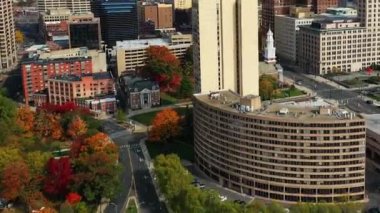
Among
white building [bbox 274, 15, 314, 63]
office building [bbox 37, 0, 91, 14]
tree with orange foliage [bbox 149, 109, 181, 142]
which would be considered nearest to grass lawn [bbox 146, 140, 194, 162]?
tree with orange foliage [bbox 149, 109, 181, 142]

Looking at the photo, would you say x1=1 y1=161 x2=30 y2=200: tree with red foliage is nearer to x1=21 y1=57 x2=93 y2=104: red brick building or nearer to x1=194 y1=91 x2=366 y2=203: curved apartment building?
x1=194 y1=91 x2=366 y2=203: curved apartment building

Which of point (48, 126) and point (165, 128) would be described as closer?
point (165, 128)

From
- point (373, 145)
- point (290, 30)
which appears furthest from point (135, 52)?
point (373, 145)

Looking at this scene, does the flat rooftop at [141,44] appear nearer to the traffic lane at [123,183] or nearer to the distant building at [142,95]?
the distant building at [142,95]

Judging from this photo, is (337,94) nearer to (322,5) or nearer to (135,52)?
(135,52)

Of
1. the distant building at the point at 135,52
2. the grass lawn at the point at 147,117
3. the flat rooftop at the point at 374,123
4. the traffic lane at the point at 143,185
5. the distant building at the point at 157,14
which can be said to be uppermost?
the distant building at the point at 157,14

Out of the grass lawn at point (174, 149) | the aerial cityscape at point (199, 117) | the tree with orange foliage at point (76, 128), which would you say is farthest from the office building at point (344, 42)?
the tree with orange foliage at point (76, 128)

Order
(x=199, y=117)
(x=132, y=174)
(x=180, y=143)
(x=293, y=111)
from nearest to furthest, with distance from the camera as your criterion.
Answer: (x=293, y=111) → (x=199, y=117) → (x=132, y=174) → (x=180, y=143)
